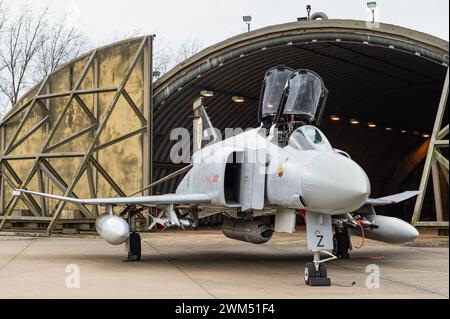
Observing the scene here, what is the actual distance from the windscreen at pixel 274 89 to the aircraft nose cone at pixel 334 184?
2.74 meters

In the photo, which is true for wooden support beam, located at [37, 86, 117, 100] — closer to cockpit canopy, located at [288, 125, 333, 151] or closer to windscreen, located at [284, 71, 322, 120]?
windscreen, located at [284, 71, 322, 120]

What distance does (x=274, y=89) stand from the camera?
12000mm

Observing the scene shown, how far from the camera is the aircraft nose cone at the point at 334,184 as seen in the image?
28.9 feet

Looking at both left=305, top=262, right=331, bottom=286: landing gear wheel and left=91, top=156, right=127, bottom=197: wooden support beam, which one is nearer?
left=305, top=262, right=331, bottom=286: landing gear wheel

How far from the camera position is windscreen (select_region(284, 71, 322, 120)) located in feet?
37.1

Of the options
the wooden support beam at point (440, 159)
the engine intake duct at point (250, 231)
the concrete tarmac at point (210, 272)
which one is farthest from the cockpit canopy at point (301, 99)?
the wooden support beam at point (440, 159)

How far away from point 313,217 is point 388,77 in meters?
18.2

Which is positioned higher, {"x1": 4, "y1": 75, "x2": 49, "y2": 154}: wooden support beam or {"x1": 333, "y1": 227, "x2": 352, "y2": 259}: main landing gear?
{"x1": 4, "y1": 75, "x2": 49, "y2": 154}: wooden support beam

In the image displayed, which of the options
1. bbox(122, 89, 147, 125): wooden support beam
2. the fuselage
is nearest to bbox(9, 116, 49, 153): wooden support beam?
bbox(122, 89, 147, 125): wooden support beam

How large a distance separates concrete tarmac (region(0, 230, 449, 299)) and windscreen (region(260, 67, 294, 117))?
120 inches

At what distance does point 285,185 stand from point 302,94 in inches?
81.2
